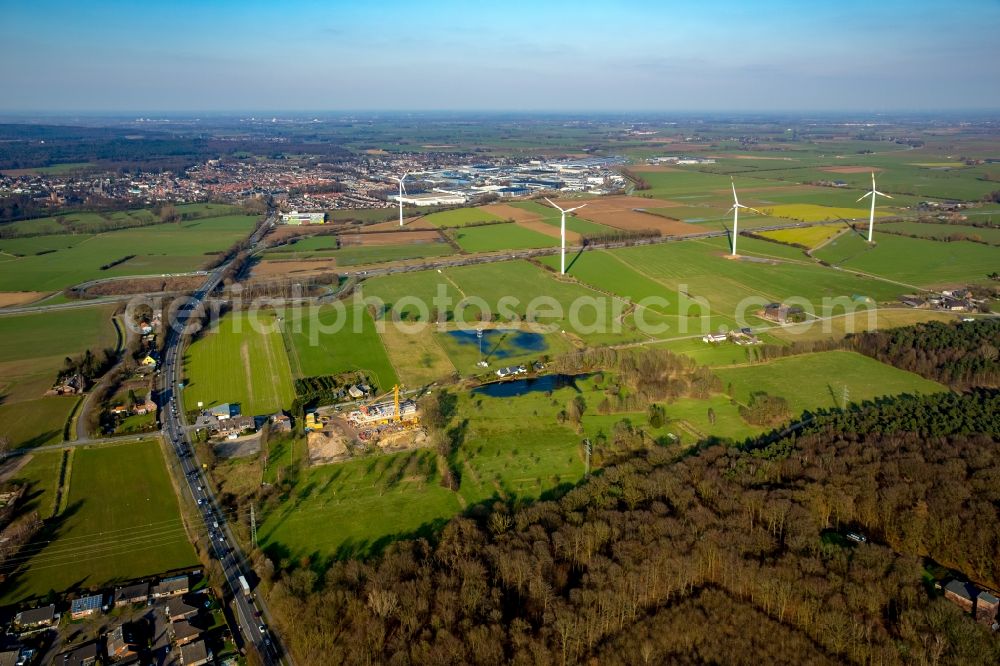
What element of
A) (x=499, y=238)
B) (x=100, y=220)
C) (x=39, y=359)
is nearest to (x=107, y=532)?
(x=39, y=359)

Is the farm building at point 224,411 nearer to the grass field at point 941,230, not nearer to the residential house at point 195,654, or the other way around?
the residential house at point 195,654

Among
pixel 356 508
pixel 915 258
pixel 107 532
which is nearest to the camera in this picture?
pixel 107 532

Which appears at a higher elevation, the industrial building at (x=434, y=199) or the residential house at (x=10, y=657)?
the industrial building at (x=434, y=199)

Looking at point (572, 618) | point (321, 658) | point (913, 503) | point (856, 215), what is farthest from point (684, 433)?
point (856, 215)

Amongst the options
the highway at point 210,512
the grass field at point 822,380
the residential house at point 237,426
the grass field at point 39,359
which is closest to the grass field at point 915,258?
the grass field at point 822,380

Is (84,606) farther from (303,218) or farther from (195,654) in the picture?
(303,218)

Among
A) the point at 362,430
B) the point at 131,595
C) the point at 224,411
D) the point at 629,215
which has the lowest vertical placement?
the point at 131,595
